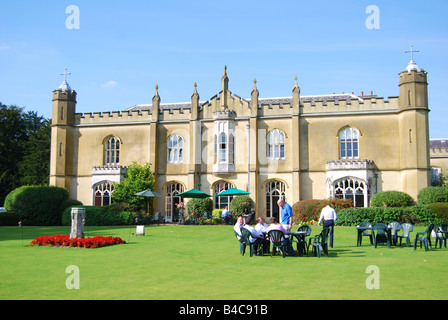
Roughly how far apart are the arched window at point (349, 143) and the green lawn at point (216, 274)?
17941 millimetres

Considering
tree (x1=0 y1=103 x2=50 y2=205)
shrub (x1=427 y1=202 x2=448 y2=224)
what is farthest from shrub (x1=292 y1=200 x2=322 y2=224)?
tree (x1=0 y1=103 x2=50 y2=205)

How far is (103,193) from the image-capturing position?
3531cm

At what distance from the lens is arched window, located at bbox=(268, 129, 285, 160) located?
33438 mm

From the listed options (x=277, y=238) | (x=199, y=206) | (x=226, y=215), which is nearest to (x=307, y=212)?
(x=226, y=215)

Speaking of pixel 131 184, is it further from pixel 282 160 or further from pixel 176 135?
pixel 282 160

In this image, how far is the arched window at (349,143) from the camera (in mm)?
32125

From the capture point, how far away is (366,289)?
814 centimetres

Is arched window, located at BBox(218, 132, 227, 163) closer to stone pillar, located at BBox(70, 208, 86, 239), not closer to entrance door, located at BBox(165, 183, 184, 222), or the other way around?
entrance door, located at BBox(165, 183, 184, 222)

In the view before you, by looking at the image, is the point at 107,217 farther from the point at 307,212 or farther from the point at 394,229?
the point at 394,229

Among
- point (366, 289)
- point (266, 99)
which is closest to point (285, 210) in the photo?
point (366, 289)

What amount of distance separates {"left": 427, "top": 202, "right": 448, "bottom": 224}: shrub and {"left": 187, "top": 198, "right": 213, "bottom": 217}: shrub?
14.4 metres

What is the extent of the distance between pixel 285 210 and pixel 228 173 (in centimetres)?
1924

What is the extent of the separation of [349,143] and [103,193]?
61.8 ft

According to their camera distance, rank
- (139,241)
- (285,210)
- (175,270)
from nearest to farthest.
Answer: (175,270)
(285,210)
(139,241)
